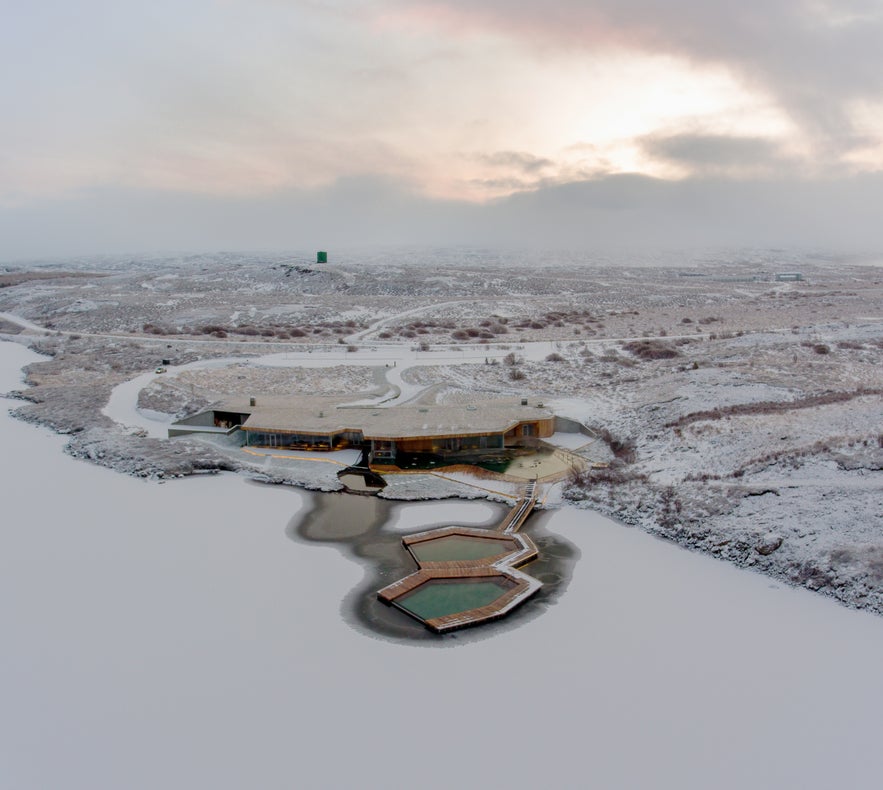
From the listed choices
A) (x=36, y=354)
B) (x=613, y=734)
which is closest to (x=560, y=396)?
(x=613, y=734)

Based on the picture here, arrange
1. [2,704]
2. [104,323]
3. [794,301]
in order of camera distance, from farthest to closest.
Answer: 1. [794,301]
2. [104,323]
3. [2,704]

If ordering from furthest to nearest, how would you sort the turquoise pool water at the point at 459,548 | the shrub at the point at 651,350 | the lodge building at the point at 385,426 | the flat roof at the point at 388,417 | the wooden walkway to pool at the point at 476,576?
the shrub at the point at 651,350 < the flat roof at the point at 388,417 < the lodge building at the point at 385,426 < the turquoise pool water at the point at 459,548 < the wooden walkway to pool at the point at 476,576

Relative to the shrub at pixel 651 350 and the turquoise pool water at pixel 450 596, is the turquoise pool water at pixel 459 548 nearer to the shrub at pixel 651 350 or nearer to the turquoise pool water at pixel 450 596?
Result: the turquoise pool water at pixel 450 596

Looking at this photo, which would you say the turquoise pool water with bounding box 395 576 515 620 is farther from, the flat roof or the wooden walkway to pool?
the flat roof

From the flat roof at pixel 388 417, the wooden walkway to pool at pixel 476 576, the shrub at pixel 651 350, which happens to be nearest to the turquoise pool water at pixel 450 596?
the wooden walkway to pool at pixel 476 576

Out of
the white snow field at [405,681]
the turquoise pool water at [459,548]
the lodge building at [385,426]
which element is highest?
the lodge building at [385,426]

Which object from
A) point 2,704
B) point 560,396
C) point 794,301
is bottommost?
point 2,704

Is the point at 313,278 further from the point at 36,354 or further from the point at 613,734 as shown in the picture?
the point at 613,734
